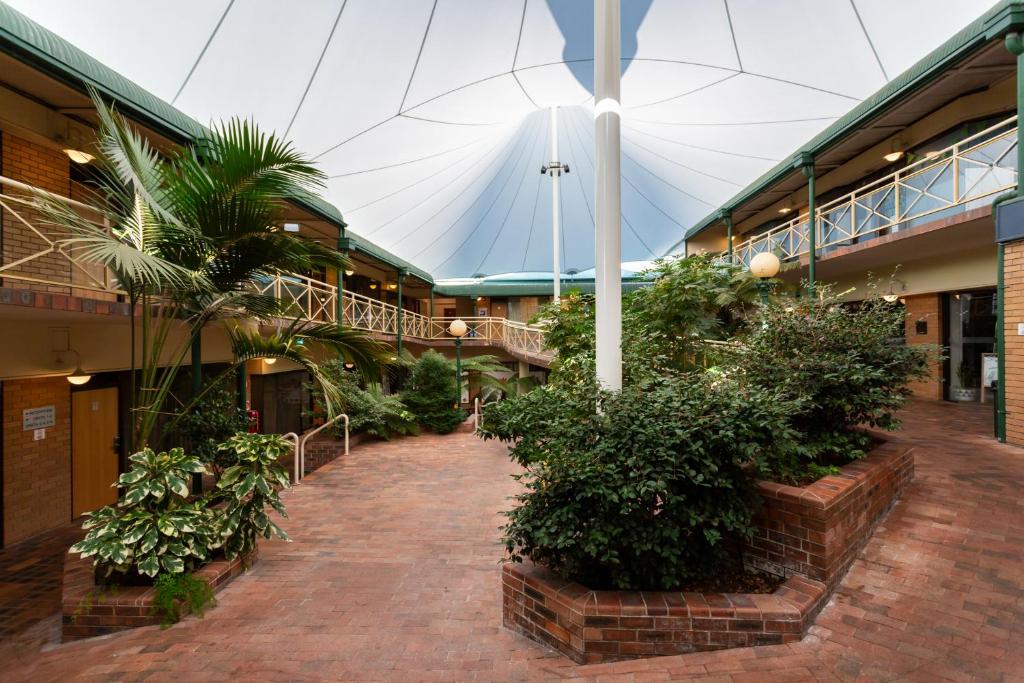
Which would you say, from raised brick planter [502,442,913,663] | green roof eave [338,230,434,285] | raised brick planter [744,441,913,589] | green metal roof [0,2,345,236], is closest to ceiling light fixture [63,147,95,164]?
green metal roof [0,2,345,236]

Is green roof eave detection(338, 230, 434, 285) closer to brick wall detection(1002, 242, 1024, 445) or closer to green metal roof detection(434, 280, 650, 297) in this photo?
green metal roof detection(434, 280, 650, 297)

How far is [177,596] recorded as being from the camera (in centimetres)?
379

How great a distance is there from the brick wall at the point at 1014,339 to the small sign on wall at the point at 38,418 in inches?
524

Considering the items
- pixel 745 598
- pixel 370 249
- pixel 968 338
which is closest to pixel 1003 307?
pixel 968 338

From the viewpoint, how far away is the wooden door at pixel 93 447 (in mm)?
7852

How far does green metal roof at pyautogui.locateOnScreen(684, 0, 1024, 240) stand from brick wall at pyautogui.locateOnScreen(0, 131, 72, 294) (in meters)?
12.3

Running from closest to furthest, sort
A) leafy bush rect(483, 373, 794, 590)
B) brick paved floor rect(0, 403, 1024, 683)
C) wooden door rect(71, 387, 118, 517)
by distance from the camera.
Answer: brick paved floor rect(0, 403, 1024, 683)
leafy bush rect(483, 373, 794, 590)
wooden door rect(71, 387, 118, 517)

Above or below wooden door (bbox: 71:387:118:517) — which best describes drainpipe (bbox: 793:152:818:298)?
above

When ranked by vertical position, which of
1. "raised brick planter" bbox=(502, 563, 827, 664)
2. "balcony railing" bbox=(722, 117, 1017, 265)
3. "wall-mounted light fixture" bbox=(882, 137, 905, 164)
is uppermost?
"wall-mounted light fixture" bbox=(882, 137, 905, 164)

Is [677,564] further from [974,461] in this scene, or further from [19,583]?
[19,583]

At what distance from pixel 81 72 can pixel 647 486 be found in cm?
702

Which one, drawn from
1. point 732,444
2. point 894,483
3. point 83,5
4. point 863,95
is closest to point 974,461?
point 894,483

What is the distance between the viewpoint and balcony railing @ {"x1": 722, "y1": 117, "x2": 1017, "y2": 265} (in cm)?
→ 700

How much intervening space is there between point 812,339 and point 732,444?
7.95ft
